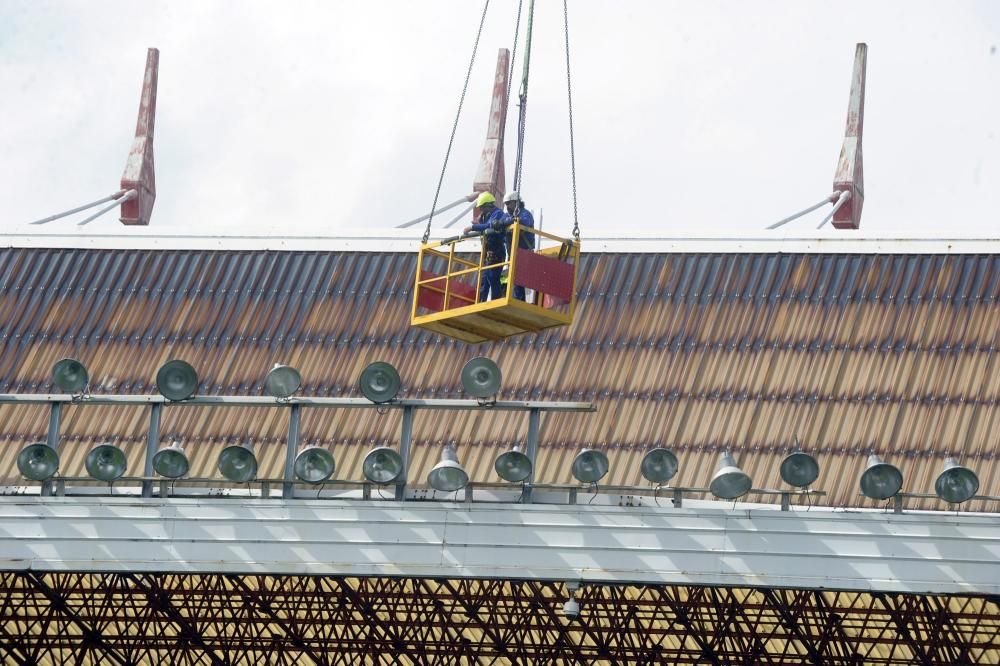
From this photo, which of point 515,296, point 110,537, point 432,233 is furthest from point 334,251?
point 110,537

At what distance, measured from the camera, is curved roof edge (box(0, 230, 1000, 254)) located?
43.4 meters

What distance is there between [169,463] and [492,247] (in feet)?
19.4

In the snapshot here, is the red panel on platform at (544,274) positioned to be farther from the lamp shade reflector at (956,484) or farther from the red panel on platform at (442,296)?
the lamp shade reflector at (956,484)

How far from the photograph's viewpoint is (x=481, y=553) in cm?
2455

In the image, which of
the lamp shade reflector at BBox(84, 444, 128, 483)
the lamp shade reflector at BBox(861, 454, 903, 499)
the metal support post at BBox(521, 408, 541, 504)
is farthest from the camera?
the lamp shade reflector at BBox(84, 444, 128, 483)

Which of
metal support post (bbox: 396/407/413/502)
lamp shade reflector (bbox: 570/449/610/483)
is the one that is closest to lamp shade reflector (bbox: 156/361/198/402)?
metal support post (bbox: 396/407/413/502)

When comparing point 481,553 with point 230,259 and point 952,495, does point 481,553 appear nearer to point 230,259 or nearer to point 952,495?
point 952,495

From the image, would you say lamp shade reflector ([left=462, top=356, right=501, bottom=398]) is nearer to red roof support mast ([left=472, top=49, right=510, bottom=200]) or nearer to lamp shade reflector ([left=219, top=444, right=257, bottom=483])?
lamp shade reflector ([left=219, top=444, right=257, bottom=483])

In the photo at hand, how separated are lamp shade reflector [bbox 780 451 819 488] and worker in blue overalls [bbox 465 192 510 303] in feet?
17.7

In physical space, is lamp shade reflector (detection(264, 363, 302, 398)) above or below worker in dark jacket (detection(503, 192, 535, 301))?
below

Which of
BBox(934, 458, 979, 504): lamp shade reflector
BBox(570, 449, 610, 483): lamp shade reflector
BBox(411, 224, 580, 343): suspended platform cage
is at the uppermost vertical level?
BBox(411, 224, 580, 343): suspended platform cage

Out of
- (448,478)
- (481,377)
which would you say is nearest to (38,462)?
(448,478)

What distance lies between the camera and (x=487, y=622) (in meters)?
A: 36.5

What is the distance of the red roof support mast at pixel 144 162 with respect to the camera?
50906 mm
